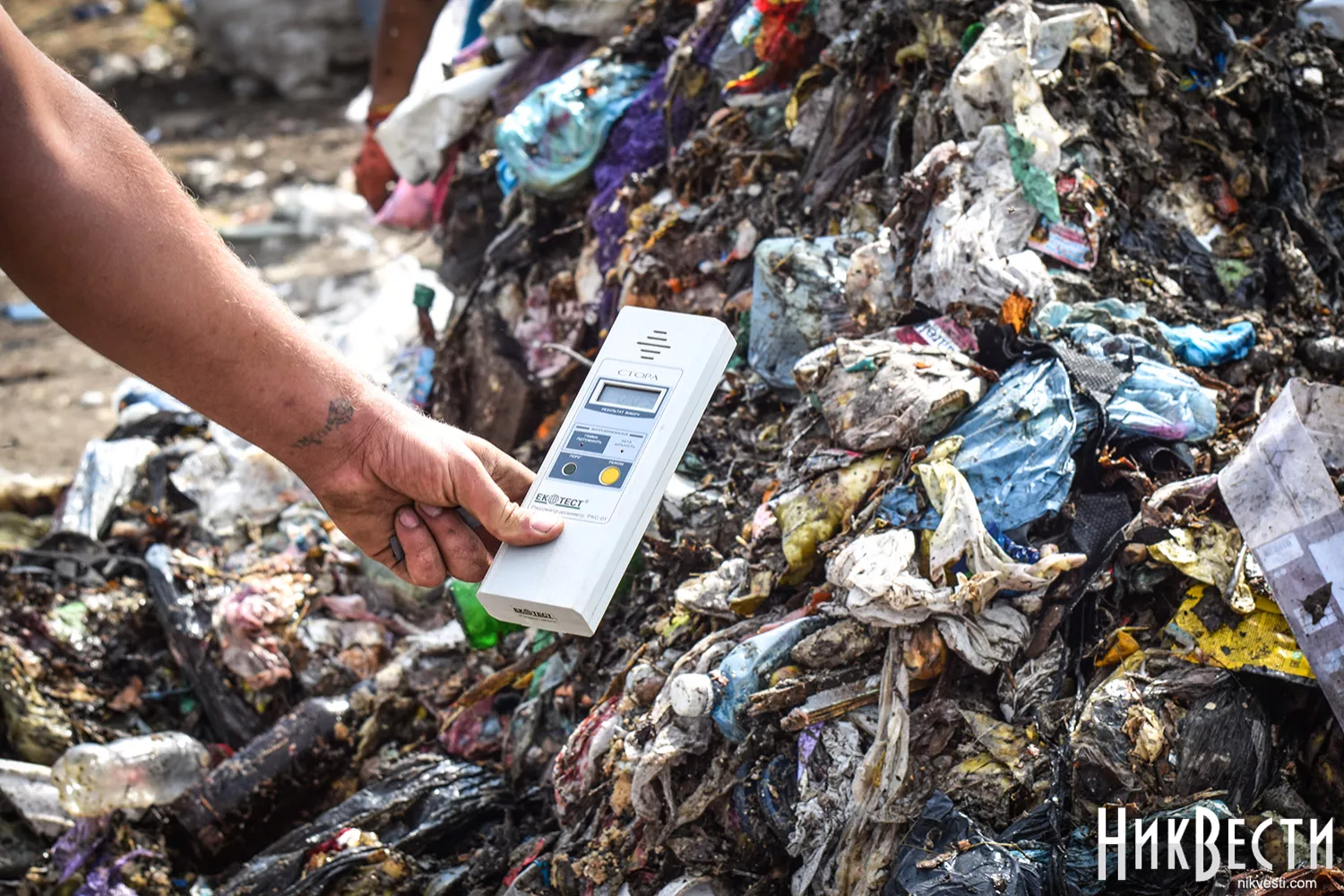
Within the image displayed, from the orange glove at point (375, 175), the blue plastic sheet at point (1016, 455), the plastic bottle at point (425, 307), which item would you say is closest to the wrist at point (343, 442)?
the blue plastic sheet at point (1016, 455)

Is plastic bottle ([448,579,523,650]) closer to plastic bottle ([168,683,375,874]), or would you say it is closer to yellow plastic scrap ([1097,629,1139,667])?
plastic bottle ([168,683,375,874])

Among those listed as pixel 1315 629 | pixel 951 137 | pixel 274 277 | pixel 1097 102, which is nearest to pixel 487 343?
pixel 951 137

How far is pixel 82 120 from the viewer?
4.60ft

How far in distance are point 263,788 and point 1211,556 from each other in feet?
7.44

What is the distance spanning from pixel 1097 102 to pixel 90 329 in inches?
96.1

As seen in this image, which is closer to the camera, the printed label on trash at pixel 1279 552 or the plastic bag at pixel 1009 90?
the printed label on trash at pixel 1279 552

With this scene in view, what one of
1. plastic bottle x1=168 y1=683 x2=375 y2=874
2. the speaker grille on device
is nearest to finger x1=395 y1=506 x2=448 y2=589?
the speaker grille on device

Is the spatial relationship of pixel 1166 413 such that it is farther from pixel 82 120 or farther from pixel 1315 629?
pixel 82 120

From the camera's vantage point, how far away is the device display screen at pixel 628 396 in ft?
6.01

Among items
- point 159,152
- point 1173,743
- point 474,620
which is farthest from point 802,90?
point 159,152

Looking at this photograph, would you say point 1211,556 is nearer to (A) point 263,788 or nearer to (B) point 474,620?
(B) point 474,620

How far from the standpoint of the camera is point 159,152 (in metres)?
7.51

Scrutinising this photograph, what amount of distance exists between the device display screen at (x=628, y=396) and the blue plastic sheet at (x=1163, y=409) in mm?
1060

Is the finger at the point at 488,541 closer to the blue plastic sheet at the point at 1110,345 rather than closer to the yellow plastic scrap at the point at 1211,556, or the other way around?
the yellow plastic scrap at the point at 1211,556
